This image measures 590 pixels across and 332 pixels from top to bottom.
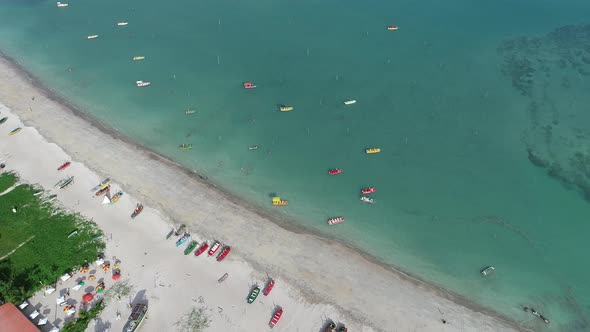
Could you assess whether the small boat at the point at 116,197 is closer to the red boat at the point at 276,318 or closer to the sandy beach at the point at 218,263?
the sandy beach at the point at 218,263

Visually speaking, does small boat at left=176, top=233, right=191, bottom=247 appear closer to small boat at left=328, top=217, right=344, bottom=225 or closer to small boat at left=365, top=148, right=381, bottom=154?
small boat at left=328, top=217, right=344, bottom=225

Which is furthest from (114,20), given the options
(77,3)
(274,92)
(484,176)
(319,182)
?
(484,176)

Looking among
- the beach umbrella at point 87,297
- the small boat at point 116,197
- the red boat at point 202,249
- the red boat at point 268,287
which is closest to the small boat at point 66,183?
the small boat at point 116,197

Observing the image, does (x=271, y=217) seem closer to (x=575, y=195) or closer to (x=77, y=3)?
(x=575, y=195)

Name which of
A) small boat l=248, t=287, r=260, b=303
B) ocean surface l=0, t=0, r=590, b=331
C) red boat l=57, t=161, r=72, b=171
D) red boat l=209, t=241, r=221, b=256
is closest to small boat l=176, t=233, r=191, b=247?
red boat l=209, t=241, r=221, b=256

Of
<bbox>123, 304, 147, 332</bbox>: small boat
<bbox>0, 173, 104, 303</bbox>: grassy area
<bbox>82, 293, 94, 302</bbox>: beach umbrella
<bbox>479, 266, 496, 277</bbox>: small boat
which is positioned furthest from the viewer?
<bbox>479, 266, 496, 277</bbox>: small boat

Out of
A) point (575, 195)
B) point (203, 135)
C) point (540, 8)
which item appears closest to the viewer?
point (575, 195)
